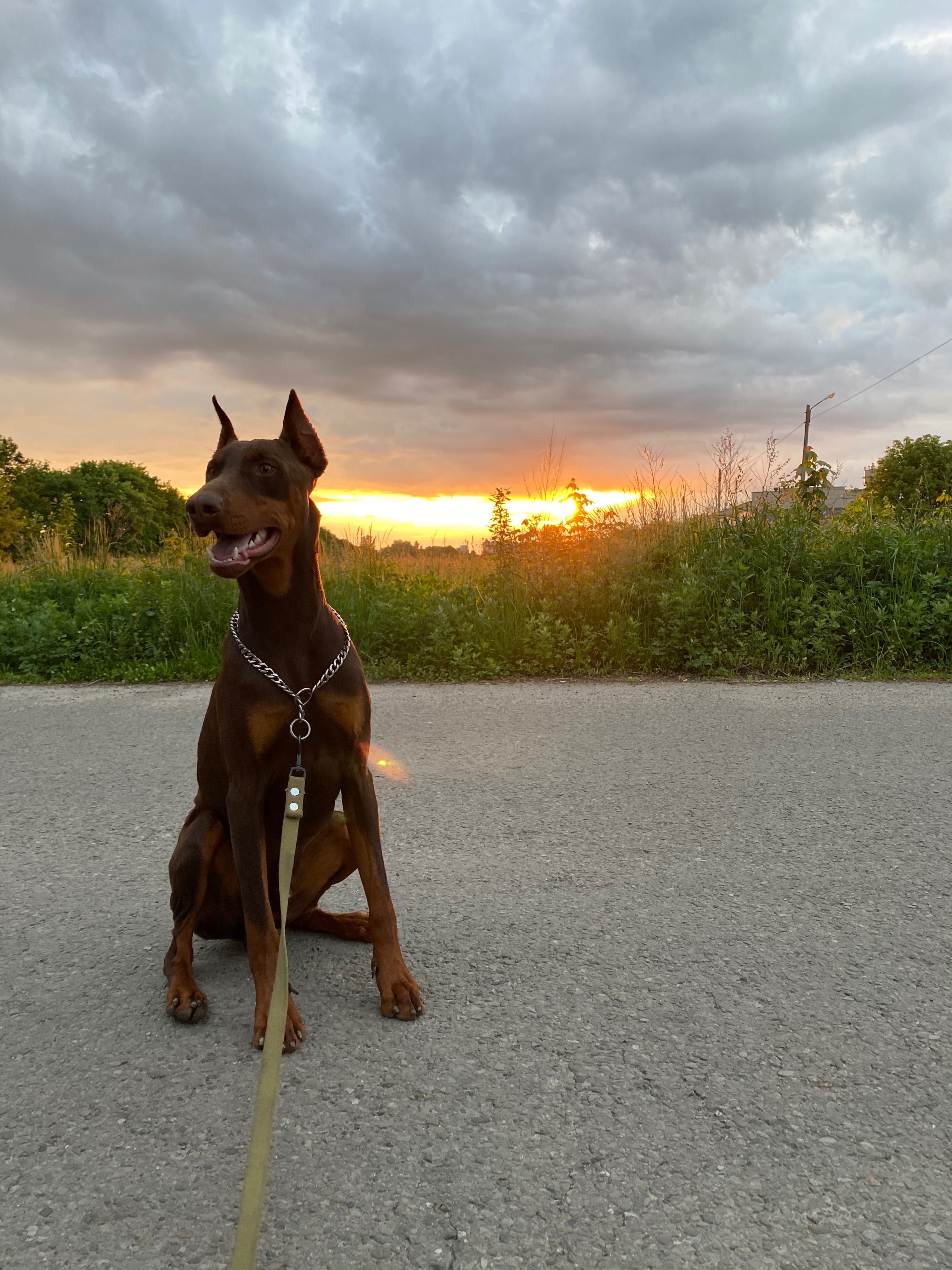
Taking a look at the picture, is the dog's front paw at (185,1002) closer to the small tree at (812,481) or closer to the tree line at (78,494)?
the small tree at (812,481)

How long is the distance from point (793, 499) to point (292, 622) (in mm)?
8377

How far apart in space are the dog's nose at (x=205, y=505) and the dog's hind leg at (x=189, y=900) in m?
0.94

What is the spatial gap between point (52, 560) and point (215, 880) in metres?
10.7

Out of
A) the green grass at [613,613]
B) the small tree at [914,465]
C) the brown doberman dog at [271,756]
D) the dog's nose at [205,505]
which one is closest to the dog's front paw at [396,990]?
the brown doberman dog at [271,756]

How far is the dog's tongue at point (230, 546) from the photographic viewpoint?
89.1 inches

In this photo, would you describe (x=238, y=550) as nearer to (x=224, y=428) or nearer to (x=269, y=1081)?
(x=224, y=428)

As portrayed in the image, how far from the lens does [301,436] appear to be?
2562mm

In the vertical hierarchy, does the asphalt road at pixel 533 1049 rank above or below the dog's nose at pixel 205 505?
below

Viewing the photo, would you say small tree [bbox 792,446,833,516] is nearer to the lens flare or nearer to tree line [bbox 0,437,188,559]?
the lens flare

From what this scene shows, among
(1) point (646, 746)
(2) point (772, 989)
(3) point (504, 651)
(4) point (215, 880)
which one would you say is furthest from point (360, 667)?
(3) point (504, 651)

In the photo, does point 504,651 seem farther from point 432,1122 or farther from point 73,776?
point 432,1122

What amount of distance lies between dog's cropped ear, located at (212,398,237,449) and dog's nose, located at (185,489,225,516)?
439 millimetres

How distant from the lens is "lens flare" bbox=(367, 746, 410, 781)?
5.18m

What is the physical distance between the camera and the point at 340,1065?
2289 mm
